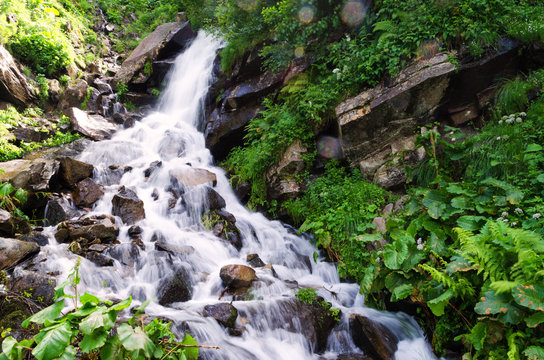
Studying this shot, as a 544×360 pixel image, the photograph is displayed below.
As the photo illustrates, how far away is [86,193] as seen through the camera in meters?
7.69

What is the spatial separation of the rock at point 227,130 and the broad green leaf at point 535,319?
8.16 meters

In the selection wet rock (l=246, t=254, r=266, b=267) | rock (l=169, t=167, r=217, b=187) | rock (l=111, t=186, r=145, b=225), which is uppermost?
rock (l=111, t=186, r=145, b=225)

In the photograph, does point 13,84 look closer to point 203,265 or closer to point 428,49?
point 203,265

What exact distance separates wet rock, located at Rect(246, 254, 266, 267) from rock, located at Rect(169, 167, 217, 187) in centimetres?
302

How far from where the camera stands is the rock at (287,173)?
7898mm

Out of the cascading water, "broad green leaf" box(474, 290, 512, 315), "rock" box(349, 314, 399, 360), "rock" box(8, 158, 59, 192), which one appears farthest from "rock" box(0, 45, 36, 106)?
"broad green leaf" box(474, 290, 512, 315)

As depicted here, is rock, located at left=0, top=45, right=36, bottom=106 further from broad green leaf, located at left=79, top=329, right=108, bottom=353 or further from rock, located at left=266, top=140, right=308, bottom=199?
broad green leaf, located at left=79, top=329, right=108, bottom=353

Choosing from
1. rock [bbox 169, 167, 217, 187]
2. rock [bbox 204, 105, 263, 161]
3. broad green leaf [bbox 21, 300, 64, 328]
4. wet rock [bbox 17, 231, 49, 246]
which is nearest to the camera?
broad green leaf [bbox 21, 300, 64, 328]

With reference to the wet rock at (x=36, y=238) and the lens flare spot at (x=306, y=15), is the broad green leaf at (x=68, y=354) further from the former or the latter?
the lens flare spot at (x=306, y=15)

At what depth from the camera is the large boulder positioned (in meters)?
6.65

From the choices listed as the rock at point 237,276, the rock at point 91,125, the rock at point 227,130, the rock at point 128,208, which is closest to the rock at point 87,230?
the rock at point 128,208

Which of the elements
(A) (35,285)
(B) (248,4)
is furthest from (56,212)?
(B) (248,4)

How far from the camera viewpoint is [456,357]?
390 cm

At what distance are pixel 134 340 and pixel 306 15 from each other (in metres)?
9.21
